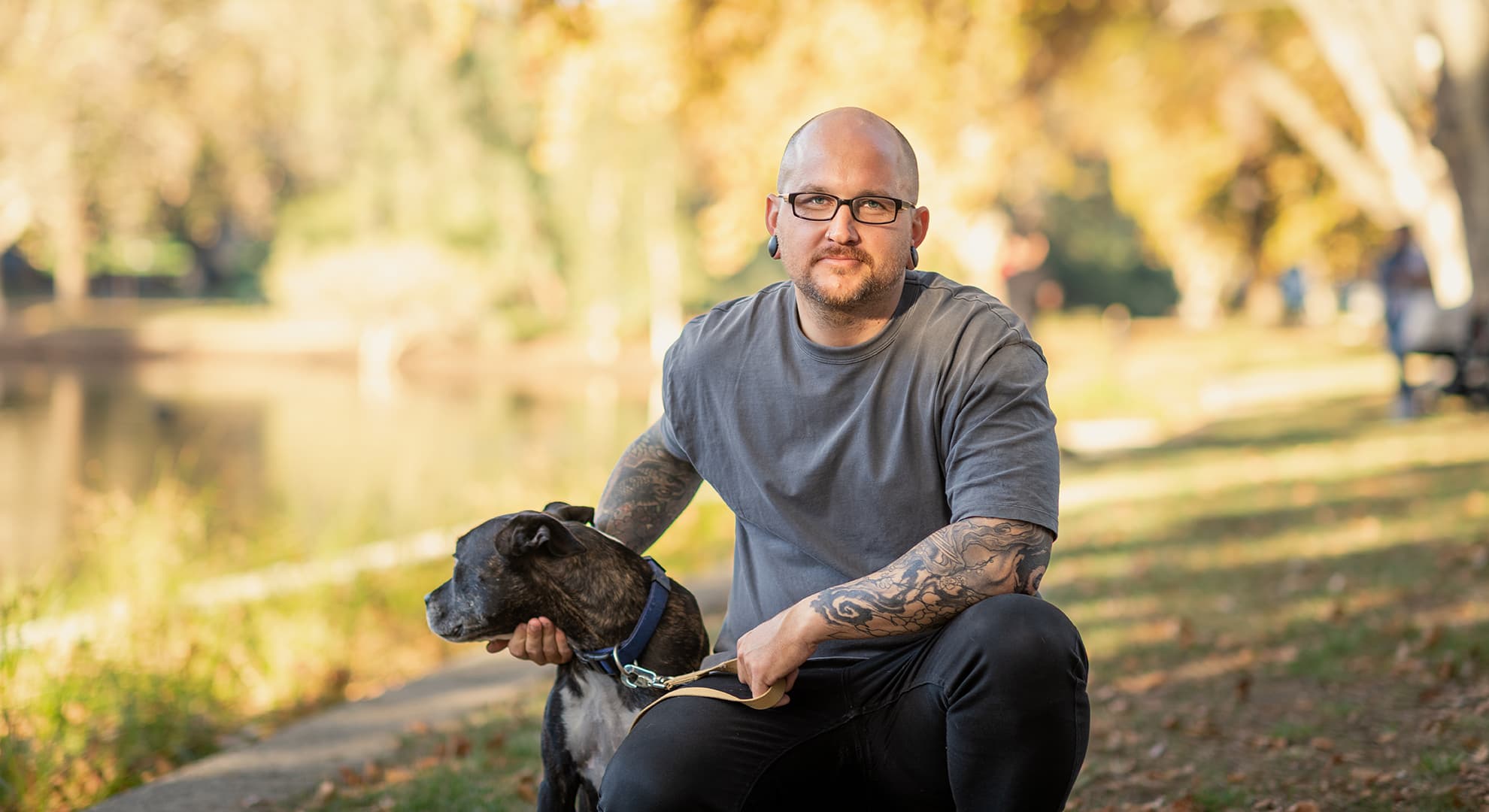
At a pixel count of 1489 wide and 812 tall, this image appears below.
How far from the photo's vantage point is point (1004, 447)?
8.66 feet

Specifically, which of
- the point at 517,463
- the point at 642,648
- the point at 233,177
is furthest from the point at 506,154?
the point at 642,648

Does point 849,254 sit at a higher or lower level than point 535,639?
higher

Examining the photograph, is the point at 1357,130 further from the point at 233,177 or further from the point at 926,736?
the point at 233,177

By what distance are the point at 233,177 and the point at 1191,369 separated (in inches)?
1293

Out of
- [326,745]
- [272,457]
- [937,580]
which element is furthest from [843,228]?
[272,457]

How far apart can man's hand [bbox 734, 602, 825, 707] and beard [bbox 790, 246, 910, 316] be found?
0.66 meters

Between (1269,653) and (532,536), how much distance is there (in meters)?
3.95

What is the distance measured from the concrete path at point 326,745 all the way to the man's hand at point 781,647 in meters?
2.10

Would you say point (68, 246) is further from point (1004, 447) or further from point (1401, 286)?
point (1004, 447)

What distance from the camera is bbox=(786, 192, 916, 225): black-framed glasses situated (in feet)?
9.21

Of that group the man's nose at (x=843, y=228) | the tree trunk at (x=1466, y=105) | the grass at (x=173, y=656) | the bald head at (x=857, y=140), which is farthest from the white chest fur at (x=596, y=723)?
the tree trunk at (x=1466, y=105)

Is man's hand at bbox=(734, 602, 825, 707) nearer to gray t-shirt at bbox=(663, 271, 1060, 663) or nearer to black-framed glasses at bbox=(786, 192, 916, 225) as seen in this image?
gray t-shirt at bbox=(663, 271, 1060, 663)

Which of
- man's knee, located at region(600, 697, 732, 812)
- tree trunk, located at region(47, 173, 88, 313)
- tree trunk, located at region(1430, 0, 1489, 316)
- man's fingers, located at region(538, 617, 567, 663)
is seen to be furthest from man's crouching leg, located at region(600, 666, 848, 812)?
tree trunk, located at region(47, 173, 88, 313)

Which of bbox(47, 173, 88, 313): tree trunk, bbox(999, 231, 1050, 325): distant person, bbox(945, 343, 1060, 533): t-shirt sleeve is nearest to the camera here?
bbox(945, 343, 1060, 533): t-shirt sleeve
